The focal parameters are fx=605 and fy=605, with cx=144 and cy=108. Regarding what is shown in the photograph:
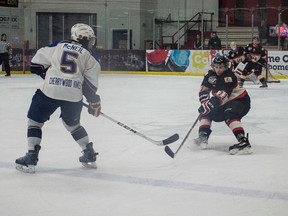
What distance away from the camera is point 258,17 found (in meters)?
17.8

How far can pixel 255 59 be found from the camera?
41.2 feet

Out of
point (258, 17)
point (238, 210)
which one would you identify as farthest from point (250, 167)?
point (258, 17)

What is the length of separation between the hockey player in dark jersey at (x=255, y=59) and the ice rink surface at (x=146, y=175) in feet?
18.5

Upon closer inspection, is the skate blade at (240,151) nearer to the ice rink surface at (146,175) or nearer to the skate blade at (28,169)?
the ice rink surface at (146,175)

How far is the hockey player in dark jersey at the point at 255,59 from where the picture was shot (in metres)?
12.5

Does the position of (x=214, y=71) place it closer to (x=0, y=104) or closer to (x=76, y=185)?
(x=76, y=185)

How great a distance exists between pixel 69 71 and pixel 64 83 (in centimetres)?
8

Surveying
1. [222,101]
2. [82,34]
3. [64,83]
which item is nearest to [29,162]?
[64,83]

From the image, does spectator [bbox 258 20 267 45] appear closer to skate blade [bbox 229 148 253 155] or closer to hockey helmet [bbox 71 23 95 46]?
skate blade [bbox 229 148 253 155]

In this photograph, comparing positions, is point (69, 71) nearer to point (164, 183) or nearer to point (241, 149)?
point (164, 183)

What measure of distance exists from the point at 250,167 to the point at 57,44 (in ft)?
5.06

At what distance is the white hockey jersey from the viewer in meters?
3.87

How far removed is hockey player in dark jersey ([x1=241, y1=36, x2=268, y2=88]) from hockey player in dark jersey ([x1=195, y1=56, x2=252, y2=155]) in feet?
24.9

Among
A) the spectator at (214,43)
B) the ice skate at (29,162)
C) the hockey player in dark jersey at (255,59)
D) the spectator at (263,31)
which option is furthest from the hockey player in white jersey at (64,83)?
the spectator at (263,31)
